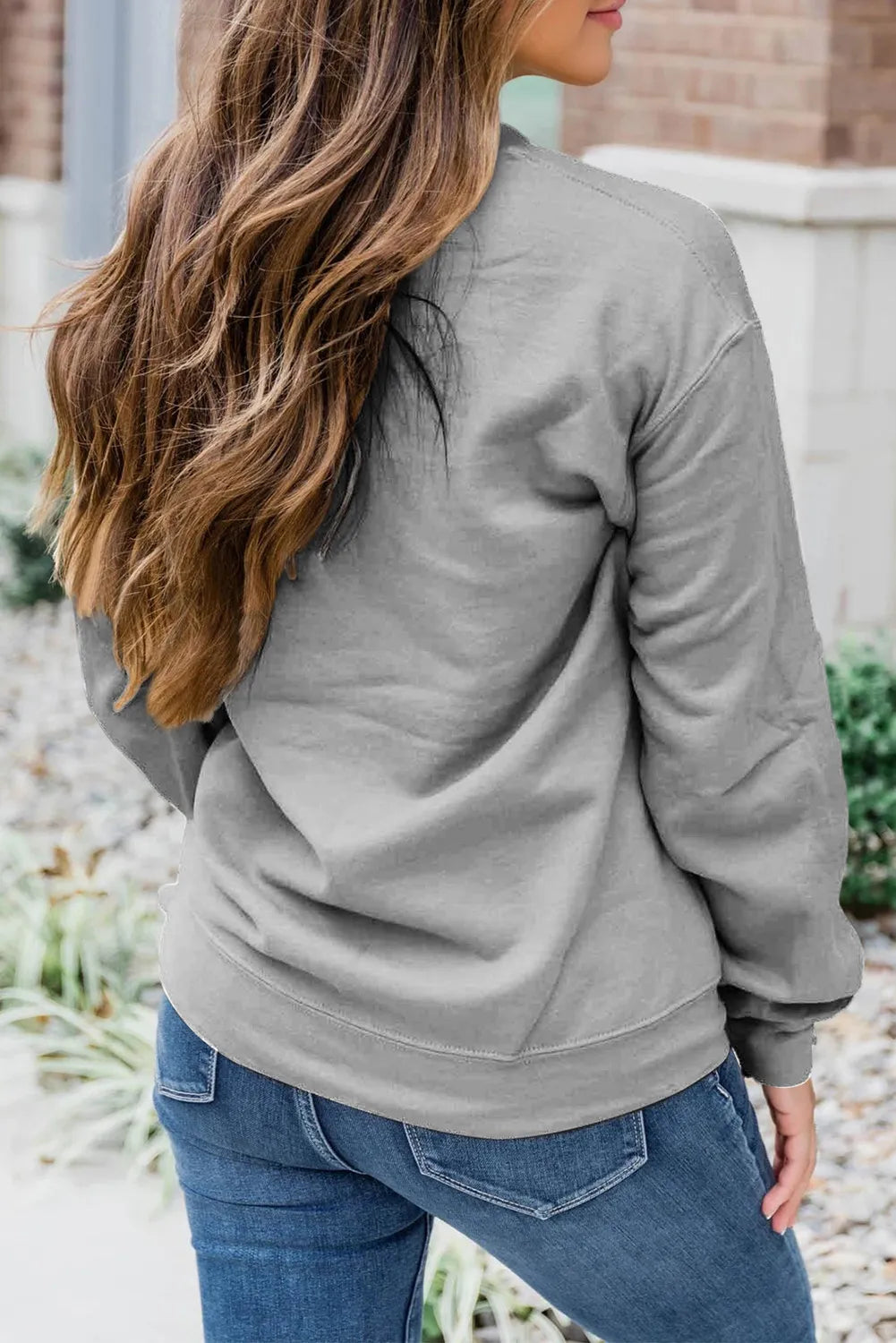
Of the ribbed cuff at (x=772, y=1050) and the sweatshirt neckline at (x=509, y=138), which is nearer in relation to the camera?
the sweatshirt neckline at (x=509, y=138)

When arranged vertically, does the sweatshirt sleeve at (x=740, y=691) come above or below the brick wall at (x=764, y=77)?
below

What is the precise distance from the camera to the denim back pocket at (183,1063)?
4.13 ft

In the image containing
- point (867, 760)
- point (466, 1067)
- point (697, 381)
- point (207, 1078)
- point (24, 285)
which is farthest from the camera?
point (24, 285)

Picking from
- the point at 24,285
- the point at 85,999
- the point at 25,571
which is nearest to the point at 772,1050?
the point at 85,999

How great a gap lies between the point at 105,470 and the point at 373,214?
0.99 ft

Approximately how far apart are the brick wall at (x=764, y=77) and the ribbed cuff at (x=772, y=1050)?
4.10m

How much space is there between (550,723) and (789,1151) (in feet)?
1.36

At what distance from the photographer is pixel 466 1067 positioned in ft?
3.76

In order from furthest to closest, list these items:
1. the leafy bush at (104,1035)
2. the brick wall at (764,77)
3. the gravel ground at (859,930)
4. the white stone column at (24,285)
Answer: the white stone column at (24,285) < the brick wall at (764,77) < the gravel ground at (859,930) < the leafy bush at (104,1035)

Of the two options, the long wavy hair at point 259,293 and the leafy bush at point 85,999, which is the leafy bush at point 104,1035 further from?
the long wavy hair at point 259,293

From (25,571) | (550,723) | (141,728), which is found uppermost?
(550,723)

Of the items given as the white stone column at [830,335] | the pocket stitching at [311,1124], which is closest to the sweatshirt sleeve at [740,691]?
the pocket stitching at [311,1124]

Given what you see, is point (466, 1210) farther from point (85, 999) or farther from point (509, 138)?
point (85, 999)

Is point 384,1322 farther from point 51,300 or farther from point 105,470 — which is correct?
point 51,300
